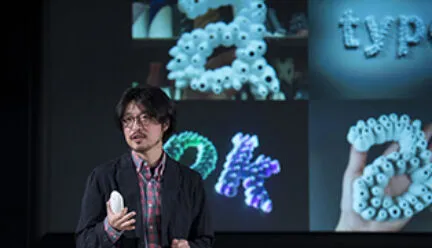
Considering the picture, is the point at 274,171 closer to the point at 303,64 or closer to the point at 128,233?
the point at 303,64

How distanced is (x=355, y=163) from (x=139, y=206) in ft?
8.64

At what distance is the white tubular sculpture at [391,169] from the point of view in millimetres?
3971

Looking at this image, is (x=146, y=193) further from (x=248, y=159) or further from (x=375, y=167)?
(x=375, y=167)

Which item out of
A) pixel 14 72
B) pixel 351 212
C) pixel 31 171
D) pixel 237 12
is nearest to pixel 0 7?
pixel 14 72

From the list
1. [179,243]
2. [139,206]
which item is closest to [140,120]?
[139,206]

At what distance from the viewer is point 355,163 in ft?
13.1

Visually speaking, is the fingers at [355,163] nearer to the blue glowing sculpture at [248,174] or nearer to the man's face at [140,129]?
the blue glowing sculpture at [248,174]

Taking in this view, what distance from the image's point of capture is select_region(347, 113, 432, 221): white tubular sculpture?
397 centimetres

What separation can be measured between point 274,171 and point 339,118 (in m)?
0.56

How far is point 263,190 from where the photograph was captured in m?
3.99

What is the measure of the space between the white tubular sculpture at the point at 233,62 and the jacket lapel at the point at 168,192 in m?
2.35

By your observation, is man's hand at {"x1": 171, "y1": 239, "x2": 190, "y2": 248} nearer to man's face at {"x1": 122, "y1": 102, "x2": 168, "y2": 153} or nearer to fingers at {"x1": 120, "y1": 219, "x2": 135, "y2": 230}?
fingers at {"x1": 120, "y1": 219, "x2": 135, "y2": 230}

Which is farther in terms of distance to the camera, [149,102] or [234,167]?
[234,167]

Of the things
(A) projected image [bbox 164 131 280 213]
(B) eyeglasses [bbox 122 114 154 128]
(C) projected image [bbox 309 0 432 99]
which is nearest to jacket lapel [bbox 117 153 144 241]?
(B) eyeglasses [bbox 122 114 154 128]
